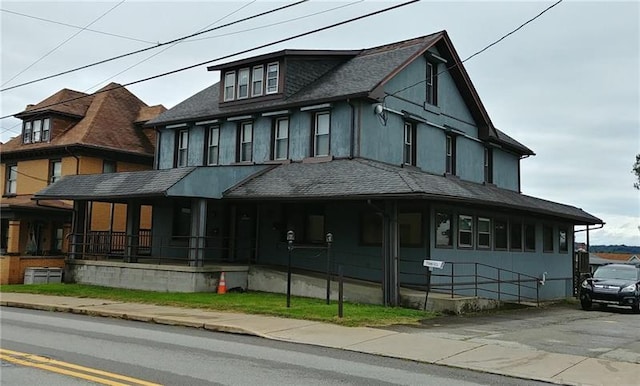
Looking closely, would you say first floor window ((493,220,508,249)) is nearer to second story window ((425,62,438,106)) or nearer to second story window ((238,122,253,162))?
second story window ((425,62,438,106))

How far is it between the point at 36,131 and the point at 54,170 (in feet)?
10.4

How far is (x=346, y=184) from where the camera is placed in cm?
1828

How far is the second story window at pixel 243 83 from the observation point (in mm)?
25312

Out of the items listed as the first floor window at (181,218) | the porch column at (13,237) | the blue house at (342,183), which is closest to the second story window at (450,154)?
the blue house at (342,183)

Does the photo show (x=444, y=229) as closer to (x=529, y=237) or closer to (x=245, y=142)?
(x=529, y=237)

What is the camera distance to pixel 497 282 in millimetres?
21062

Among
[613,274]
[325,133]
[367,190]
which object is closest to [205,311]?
[367,190]

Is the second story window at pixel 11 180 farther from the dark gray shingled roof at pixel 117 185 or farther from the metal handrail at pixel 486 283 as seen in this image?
the metal handrail at pixel 486 283

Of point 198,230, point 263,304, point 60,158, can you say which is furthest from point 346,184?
point 60,158

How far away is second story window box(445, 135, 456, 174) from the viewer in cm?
2616

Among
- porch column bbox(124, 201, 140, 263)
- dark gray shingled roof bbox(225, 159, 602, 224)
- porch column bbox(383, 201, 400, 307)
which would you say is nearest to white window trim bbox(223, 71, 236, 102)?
dark gray shingled roof bbox(225, 159, 602, 224)

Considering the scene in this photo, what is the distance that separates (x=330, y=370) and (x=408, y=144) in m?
15.9

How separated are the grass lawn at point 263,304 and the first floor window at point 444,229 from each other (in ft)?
11.8

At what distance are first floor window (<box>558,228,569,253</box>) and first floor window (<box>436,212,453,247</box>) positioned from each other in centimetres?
1081
